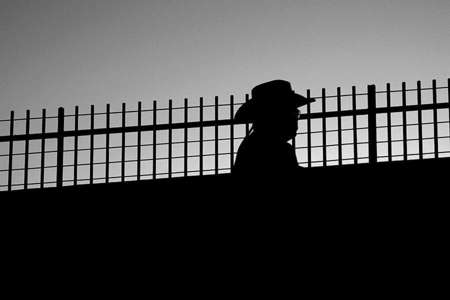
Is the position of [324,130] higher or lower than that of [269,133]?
higher

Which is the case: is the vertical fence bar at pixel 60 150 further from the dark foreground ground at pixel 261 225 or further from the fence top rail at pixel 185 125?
the dark foreground ground at pixel 261 225

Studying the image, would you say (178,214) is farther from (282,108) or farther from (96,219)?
(282,108)

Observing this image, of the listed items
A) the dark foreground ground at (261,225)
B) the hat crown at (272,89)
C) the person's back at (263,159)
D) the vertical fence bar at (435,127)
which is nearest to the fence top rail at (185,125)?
the vertical fence bar at (435,127)

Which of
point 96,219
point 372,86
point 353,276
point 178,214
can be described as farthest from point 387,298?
A: point 372,86

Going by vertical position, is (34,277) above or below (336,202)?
below

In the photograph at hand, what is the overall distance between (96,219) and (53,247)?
24 cm

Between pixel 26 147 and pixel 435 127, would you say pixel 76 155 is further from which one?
pixel 435 127

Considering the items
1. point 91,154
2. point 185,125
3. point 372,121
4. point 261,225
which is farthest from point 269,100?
point 91,154

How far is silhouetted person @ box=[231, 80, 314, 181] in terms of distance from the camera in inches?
135

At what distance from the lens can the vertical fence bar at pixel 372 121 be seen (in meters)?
9.55

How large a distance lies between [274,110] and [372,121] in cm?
607

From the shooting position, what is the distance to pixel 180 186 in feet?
11.2

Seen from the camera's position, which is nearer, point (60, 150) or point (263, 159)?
point (263, 159)

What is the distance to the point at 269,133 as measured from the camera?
149 inches
